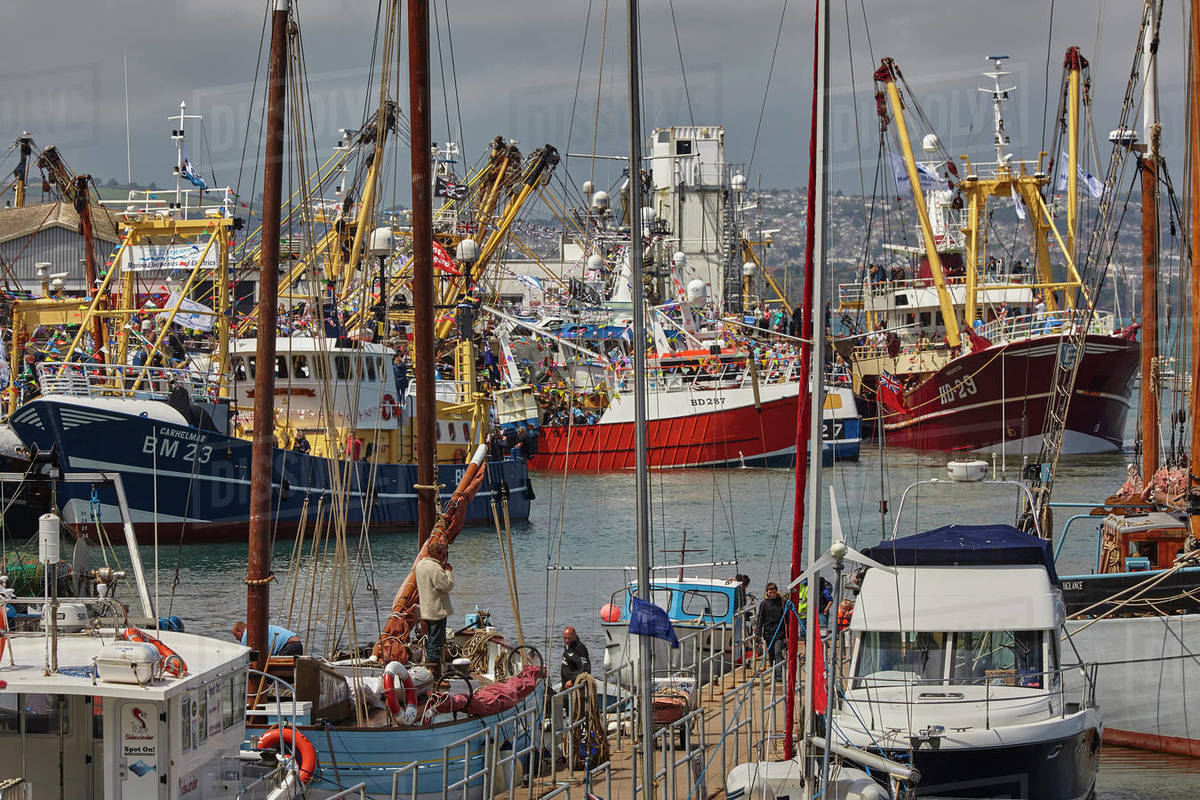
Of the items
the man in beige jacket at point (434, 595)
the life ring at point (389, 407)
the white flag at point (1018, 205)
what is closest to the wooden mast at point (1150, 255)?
the man in beige jacket at point (434, 595)

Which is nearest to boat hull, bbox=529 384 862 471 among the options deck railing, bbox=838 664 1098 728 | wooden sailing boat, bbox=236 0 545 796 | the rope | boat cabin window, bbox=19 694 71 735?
wooden sailing boat, bbox=236 0 545 796

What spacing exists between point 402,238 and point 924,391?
22.5m

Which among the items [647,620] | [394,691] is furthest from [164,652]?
[647,620]

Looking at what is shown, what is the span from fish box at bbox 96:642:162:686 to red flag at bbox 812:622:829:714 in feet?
15.8

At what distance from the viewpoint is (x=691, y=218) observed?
88625mm

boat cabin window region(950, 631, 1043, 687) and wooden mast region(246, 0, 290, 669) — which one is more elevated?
wooden mast region(246, 0, 290, 669)

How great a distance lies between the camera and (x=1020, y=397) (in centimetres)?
5738

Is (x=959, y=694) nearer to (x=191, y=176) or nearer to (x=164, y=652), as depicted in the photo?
(x=164, y=652)

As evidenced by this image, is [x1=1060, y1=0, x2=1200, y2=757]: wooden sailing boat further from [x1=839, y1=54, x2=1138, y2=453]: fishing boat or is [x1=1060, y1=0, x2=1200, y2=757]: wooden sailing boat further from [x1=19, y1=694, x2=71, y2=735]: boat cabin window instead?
[x1=839, y1=54, x2=1138, y2=453]: fishing boat

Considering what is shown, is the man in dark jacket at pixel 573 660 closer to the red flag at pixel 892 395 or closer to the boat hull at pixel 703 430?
the boat hull at pixel 703 430

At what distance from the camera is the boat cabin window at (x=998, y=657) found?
14.2 metres

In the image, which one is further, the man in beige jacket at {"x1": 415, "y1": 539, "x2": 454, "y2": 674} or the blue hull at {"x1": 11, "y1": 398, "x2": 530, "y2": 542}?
the blue hull at {"x1": 11, "y1": 398, "x2": 530, "y2": 542}

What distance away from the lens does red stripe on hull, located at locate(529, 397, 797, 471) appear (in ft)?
182

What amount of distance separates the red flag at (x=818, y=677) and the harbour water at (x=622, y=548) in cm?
472
